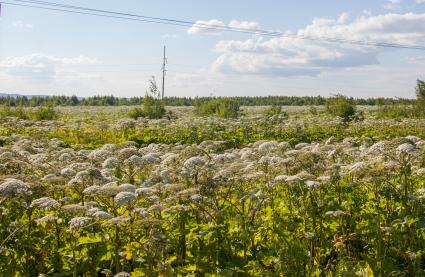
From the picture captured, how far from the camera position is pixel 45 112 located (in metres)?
31.4

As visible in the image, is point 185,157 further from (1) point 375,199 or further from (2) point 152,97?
(2) point 152,97

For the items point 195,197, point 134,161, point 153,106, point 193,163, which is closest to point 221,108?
point 153,106

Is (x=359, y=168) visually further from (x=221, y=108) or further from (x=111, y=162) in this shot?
(x=221, y=108)

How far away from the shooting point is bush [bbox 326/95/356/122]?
3378 centimetres

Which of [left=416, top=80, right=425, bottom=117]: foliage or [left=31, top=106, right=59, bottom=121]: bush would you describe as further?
[left=416, top=80, right=425, bottom=117]: foliage

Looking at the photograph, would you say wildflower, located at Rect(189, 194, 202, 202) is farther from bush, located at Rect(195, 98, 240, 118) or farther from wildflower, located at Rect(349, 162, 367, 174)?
bush, located at Rect(195, 98, 240, 118)

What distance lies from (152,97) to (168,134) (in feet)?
39.5

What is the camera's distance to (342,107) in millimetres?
33938

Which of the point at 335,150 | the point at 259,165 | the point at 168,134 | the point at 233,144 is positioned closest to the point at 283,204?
the point at 259,165

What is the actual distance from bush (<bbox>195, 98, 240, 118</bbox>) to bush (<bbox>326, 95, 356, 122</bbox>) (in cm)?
696

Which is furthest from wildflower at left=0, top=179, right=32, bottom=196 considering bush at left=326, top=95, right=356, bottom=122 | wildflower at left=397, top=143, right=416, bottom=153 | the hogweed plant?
bush at left=326, top=95, right=356, bottom=122

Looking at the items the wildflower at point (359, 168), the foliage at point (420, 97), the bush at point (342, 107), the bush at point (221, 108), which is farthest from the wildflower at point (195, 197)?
the foliage at point (420, 97)

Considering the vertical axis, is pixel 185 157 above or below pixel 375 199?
above

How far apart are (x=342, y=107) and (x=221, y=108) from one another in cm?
858
